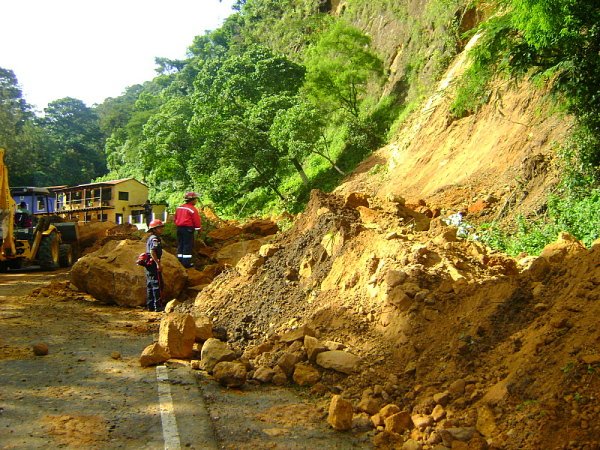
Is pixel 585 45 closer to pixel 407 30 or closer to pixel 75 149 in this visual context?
pixel 407 30

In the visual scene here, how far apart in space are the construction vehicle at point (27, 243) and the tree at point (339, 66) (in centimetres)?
1368

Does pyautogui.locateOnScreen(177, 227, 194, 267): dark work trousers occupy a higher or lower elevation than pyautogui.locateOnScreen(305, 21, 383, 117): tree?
lower

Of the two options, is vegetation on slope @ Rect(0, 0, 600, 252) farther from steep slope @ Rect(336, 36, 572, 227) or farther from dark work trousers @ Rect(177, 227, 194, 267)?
dark work trousers @ Rect(177, 227, 194, 267)

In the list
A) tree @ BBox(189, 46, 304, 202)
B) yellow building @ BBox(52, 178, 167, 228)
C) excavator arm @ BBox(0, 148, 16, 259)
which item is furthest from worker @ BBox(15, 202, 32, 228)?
yellow building @ BBox(52, 178, 167, 228)

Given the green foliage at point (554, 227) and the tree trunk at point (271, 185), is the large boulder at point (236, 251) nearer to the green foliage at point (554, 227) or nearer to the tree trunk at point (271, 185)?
the green foliage at point (554, 227)

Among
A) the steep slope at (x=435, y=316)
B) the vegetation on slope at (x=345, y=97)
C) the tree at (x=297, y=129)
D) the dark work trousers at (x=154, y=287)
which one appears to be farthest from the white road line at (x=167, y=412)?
the tree at (x=297, y=129)

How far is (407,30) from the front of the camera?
29.5m

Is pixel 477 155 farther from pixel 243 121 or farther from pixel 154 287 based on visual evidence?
pixel 243 121

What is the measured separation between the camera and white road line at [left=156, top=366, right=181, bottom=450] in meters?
4.21

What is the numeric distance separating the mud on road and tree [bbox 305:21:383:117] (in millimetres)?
20945

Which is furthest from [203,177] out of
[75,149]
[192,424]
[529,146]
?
[75,149]

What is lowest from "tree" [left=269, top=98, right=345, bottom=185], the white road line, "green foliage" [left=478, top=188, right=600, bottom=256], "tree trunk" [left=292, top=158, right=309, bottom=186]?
the white road line

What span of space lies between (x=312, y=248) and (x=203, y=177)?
22.1 meters

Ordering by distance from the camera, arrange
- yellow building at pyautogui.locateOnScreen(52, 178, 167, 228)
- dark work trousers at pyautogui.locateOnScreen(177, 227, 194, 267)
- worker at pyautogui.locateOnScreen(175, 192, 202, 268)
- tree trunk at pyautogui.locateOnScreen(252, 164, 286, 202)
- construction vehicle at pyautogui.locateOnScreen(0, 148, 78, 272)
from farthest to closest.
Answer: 1. yellow building at pyautogui.locateOnScreen(52, 178, 167, 228)
2. tree trunk at pyautogui.locateOnScreen(252, 164, 286, 202)
3. construction vehicle at pyautogui.locateOnScreen(0, 148, 78, 272)
4. dark work trousers at pyautogui.locateOnScreen(177, 227, 194, 267)
5. worker at pyautogui.locateOnScreen(175, 192, 202, 268)
